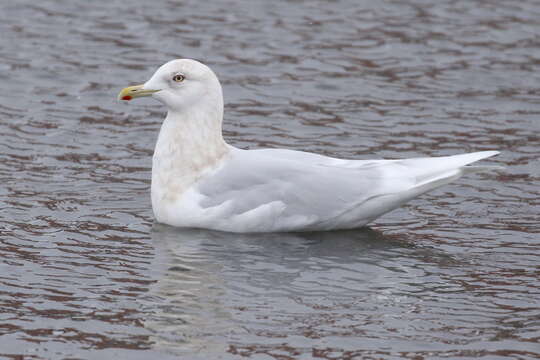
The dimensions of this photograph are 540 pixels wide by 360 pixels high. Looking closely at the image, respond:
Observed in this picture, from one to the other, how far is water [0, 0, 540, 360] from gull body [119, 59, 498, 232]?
0.61 ft

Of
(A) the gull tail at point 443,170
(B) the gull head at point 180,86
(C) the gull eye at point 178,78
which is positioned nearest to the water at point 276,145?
(A) the gull tail at point 443,170

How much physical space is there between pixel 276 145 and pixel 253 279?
3641mm

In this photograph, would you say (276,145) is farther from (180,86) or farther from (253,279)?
(253,279)

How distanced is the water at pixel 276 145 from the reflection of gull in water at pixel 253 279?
0.9 inches

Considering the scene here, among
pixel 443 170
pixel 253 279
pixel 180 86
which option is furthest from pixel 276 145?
pixel 253 279

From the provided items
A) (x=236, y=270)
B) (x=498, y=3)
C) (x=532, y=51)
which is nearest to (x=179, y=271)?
(x=236, y=270)

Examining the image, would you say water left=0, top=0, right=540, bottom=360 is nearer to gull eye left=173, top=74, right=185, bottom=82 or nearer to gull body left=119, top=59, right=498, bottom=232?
gull body left=119, top=59, right=498, bottom=232

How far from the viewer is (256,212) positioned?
30.9ft

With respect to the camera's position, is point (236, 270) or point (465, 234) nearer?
point (236, 270)

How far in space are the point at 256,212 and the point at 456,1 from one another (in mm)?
8836

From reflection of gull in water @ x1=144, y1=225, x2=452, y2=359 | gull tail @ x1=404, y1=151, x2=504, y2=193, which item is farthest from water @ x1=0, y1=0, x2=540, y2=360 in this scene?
gull tail @ x1=404, y1=151, x2=504, y2=193

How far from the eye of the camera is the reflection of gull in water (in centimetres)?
746

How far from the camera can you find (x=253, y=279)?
27.8 feet

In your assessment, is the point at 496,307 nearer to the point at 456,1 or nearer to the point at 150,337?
the point at 150,337
